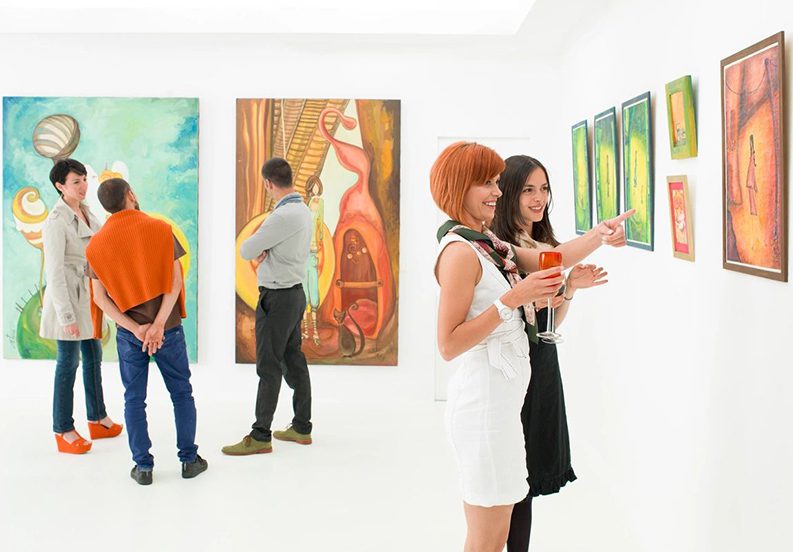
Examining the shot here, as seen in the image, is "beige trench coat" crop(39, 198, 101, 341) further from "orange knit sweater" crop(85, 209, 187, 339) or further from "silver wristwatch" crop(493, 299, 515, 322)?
"silver wristwatch" crop(493, 299, 515, 322)

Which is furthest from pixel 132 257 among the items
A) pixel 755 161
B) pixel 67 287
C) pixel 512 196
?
pixel 755 161

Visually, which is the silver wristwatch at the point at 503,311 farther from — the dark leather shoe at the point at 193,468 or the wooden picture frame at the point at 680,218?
the dark leather shoe at the point at 193,468

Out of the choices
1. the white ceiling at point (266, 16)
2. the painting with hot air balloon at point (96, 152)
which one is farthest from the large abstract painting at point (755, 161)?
the painting with hot air balloon at point (96, 152)

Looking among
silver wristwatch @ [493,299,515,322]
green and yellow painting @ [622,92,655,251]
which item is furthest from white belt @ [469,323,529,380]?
green and yellow painting @ [622,92,655,251]

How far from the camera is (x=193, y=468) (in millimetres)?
4770

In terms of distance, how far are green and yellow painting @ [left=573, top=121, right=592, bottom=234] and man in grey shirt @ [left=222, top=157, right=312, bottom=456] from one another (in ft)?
5.45

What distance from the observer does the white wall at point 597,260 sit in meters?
2.69

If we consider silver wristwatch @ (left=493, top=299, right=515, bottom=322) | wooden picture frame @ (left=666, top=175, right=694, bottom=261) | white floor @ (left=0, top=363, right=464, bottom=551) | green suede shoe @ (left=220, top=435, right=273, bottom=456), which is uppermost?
wooden picture frame @ (left=666, top=175, right=694, bottom=261)

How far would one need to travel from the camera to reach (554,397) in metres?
3.05

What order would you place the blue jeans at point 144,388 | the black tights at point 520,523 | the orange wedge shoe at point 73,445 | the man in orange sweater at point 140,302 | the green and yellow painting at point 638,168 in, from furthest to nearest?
the orange wedge shoe at point 73,445, the blue jeans at point 144,388, the man in orange sweater at point 140,302, the green and yellow painting at point 638,168, the black tights at point 520,523

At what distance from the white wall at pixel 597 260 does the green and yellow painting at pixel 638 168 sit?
64 millimetres

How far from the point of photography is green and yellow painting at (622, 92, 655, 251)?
12.2 feet

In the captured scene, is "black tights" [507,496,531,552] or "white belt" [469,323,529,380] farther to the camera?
"black tights" [507,496,531,552]

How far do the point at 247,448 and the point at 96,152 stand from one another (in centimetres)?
285
